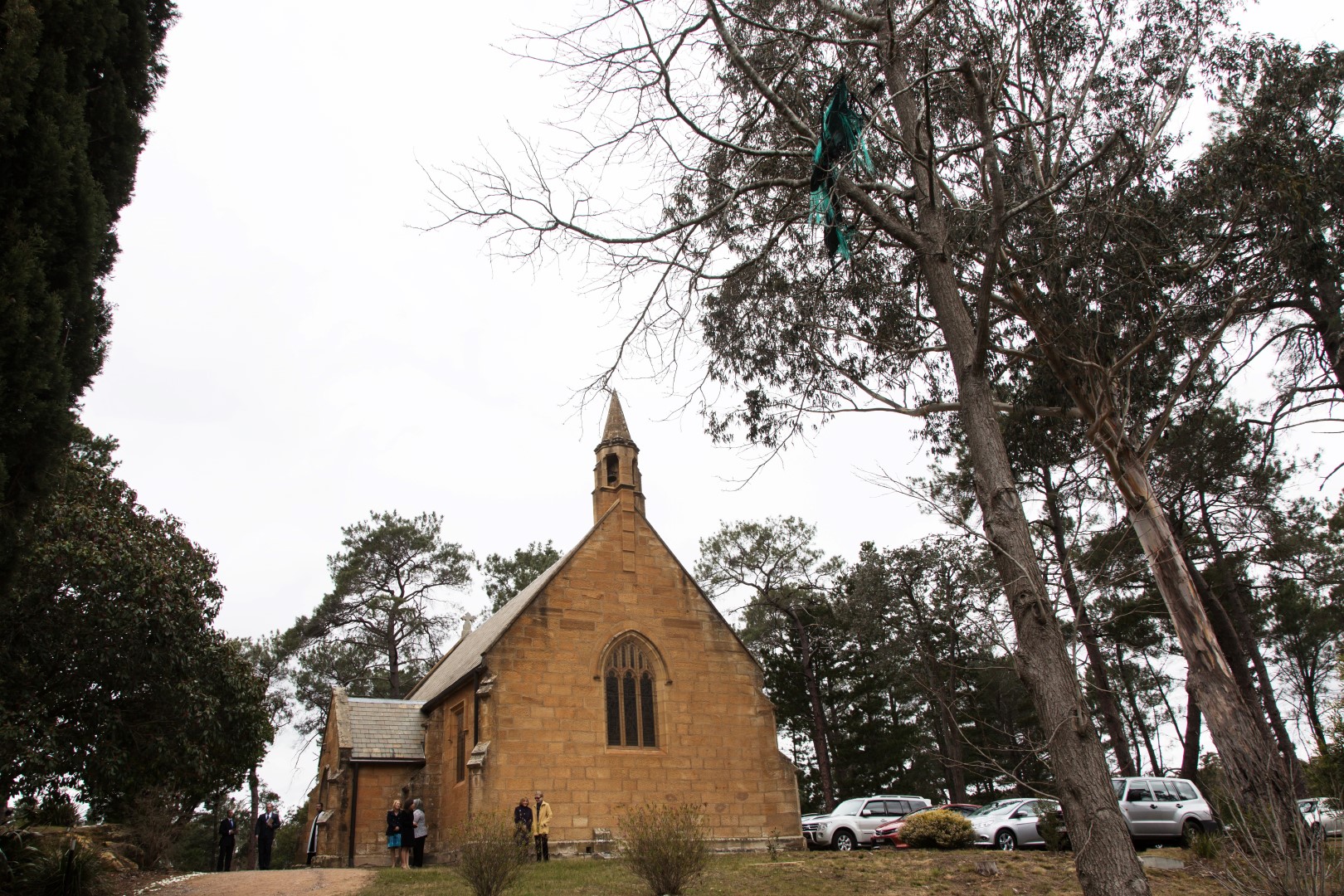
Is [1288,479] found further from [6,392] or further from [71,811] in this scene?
[71,811]

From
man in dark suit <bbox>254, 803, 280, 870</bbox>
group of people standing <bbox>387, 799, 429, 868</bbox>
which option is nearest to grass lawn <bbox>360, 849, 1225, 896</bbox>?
group of people standing <bbox>387, 799, 429, 868</bbox>

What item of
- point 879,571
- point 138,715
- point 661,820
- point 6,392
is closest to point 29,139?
point 6,392

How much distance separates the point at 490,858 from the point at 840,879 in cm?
559

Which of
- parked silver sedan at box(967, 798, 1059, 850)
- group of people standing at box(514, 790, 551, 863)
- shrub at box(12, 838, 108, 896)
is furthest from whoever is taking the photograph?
parked silver sedan at box(967, 798, 1059, 850)

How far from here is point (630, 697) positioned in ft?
70.6

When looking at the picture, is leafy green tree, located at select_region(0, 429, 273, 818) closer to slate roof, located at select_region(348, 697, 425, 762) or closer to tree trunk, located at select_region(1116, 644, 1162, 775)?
slate roof, located at select_region(348, 697, 425, 762)

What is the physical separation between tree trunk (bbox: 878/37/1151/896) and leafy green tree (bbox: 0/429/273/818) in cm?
1522

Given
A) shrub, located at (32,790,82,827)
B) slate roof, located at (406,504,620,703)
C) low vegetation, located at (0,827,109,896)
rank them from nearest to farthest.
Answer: low vegetation, located at (0,827,109,896) → shrub, located at (32,790,82,827) → slate roof, located at (406,504,620,703)

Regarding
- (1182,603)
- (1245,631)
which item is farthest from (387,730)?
(1245,631)

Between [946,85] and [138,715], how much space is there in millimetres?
19178

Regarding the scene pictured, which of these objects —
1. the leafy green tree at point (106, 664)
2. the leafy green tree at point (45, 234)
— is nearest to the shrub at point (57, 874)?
the leafy green tree at point (106, 664)

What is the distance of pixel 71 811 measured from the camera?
18500 millimetres

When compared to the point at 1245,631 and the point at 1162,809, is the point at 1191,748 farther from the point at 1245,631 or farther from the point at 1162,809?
the point at 1162,809

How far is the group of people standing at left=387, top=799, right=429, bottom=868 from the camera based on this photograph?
20109mm
